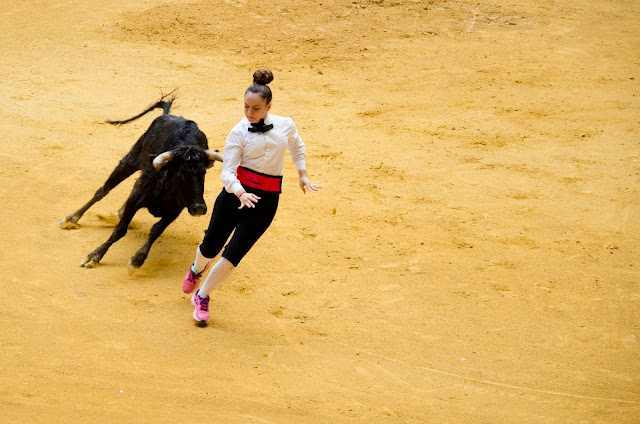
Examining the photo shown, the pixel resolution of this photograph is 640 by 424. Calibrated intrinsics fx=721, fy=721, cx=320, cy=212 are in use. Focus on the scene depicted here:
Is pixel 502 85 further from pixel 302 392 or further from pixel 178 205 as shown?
pixel 302 392

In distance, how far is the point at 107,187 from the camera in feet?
23.2

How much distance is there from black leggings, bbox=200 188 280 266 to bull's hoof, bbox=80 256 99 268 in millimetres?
1500

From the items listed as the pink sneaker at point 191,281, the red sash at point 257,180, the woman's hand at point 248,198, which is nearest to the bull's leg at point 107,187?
the pink sneaker at point 191,281

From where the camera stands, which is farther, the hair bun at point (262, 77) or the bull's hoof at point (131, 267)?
the bull's hoof at point (131, 267)

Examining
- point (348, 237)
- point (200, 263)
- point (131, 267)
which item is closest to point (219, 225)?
point (200, 263)

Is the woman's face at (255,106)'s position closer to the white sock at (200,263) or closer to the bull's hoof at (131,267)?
the white sock at (200,263)

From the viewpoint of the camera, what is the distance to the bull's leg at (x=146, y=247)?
6.12 meters

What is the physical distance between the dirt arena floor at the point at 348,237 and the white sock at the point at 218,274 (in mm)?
324

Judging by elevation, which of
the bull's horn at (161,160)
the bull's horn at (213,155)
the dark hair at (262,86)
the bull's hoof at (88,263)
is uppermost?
the dark hair at (262,86)

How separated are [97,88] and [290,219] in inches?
187

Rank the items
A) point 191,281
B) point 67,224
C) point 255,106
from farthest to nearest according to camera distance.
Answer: point 67,224 < point 191,281 < point 255,106

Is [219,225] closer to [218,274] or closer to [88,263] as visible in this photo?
[218,274]

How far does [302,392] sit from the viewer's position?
15.5ft

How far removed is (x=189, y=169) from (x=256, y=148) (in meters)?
1.15
